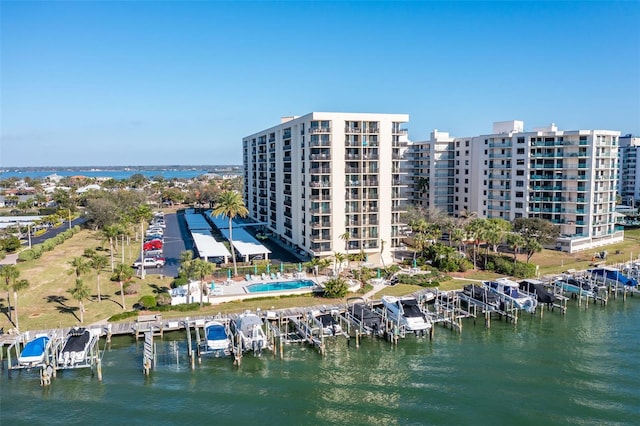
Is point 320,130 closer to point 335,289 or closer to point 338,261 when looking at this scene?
point 338,261

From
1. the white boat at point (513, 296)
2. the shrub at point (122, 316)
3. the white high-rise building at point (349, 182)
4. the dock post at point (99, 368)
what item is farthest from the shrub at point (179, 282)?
the white boat at point (513, 296)

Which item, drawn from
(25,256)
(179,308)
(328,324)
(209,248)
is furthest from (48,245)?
(328,324)

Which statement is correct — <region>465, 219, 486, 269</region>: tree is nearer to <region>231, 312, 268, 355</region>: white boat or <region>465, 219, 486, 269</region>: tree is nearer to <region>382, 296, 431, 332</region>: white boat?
<region>382, 296, 431, 332</region>: white boat

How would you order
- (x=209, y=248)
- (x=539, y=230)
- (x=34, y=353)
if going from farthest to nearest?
(x=539, y=230)
(x=209, y=248)
(x=34, y=353)

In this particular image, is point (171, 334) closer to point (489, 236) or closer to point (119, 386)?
point (119, 386)

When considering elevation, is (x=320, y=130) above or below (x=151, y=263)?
above

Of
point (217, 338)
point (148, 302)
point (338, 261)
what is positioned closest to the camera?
point (217, 338)

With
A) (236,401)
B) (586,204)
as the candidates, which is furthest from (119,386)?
(586,204)
